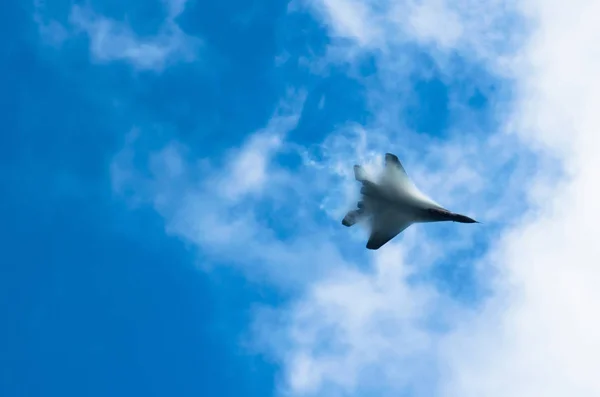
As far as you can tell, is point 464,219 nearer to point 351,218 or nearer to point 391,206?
point 391,206

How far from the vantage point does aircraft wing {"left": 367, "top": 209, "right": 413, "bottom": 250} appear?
55156 mm

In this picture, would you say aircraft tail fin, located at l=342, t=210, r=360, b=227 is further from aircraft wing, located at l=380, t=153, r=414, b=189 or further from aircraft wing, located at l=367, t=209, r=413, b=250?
aircraft wing, located at l=380, t=153, r=414, b=189

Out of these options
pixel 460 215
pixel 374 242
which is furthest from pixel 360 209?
pixel 460 215

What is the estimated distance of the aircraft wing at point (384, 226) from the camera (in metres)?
55.2

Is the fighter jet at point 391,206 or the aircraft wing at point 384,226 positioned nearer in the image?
the fighter jet at point 391,206

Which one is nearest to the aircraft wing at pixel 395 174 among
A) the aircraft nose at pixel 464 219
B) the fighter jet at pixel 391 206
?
the fighter jet at pixel 391 206

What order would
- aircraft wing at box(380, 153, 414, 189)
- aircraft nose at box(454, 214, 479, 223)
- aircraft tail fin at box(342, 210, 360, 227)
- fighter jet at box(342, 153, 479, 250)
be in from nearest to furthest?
1. aircraft nose at box(454, 214, 479, 223)
2. fighter jet at box(342, 153, 479, 250)
3. aircraft wing at box(380, 153, 414, 189)
4. aircraft tail fin at box(342, 210, 360, 227)

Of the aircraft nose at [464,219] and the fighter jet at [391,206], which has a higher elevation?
the fighter jet at [391,206]

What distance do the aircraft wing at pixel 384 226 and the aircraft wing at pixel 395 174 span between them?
7.39ft

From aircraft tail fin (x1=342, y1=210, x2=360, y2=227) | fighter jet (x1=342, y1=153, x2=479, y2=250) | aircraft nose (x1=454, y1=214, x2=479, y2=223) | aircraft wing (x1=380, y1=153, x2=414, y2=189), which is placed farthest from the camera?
aircraft tail fin (x1=342, y1=210, x2=360, y2=227)

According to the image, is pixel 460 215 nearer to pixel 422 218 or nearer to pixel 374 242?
pixel 422 218

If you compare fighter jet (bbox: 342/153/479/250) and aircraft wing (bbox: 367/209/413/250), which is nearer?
fighter jet (bbox: 342/153/479/250)

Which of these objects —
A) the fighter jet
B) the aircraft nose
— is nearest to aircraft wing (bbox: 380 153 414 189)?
the fighter jet

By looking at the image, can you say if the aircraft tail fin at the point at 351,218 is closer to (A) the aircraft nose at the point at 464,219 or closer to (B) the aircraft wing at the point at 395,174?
(B) the aircraft wing at the point at 395,174
